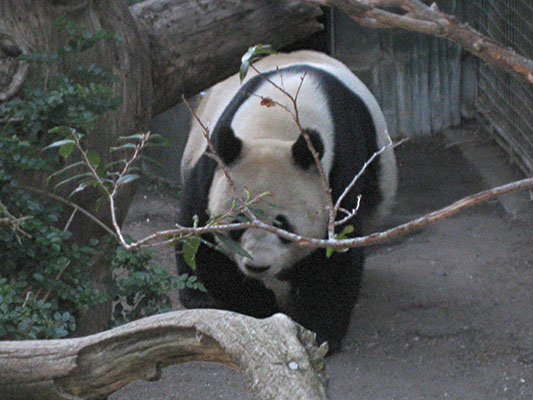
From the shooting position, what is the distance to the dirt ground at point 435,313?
3203 millimetres

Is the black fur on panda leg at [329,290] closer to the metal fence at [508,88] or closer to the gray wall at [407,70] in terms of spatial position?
the metal fence at [508,88]

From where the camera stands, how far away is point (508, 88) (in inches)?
234

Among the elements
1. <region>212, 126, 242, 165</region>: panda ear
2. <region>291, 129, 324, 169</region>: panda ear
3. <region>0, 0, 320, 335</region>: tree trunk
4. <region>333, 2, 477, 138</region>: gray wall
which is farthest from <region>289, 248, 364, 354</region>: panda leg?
<region>333, 2, 477, 138</region>: gray wall

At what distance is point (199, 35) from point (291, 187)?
0.99 meters

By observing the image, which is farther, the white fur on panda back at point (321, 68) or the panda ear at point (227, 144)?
the white fur on panda back at point (321, 68)

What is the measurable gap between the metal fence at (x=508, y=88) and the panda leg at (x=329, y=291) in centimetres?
224

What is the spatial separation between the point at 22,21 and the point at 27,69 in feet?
0.66

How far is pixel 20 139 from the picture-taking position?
2877 millimetres

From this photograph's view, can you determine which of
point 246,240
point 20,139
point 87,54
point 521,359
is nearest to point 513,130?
point 521,359

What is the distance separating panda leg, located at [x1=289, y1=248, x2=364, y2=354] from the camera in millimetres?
3602

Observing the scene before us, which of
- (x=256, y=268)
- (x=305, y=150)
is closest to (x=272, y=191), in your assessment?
(x=305, y=150)

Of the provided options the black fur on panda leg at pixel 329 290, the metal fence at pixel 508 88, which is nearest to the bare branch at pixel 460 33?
the black fur on panda leg at pixel 329 290

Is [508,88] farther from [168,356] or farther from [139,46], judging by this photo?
[168,356]

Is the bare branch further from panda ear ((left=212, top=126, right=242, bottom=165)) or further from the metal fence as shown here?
the metal fence
